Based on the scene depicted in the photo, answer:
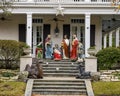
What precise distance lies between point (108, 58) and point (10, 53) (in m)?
5.59

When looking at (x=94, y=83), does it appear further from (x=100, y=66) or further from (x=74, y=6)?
(x=74, y=6)

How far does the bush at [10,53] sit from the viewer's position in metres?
27.6

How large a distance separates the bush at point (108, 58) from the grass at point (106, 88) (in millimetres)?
5041

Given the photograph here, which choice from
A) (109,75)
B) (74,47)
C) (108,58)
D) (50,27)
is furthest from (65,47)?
(109,75)

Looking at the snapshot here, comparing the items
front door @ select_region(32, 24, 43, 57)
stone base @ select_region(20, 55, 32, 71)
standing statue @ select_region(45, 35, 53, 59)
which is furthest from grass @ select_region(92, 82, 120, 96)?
front door @ select_region(32, 24, 43, 57)

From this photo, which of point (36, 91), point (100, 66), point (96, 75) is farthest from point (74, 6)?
point (36, 91)

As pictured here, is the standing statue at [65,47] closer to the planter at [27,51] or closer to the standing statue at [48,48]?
the standing statue at [48,48]

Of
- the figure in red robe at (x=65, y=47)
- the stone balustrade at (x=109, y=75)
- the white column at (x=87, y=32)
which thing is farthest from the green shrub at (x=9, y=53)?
the stone balustrade at (x=109, y=75)

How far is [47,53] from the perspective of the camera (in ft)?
97.5

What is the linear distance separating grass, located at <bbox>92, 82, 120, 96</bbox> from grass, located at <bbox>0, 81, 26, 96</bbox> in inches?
125

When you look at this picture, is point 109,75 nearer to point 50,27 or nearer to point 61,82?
point 61,82

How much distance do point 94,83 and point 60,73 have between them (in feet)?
12.7

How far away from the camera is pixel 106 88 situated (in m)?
21.1

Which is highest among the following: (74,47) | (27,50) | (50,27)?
(50,27)
